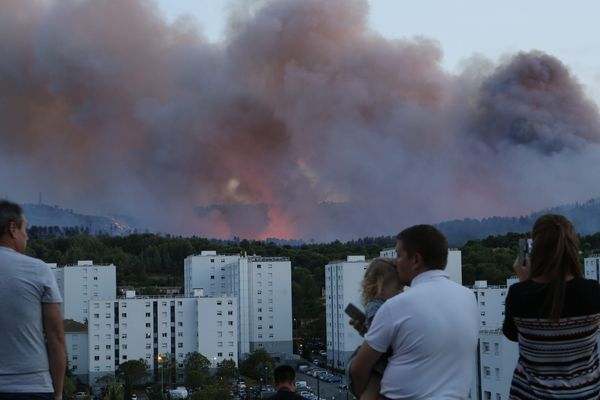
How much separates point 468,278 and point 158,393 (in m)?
18.1

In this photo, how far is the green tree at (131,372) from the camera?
2847 centimetres

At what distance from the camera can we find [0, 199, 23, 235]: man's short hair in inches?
108

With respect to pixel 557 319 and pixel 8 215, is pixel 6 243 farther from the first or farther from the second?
pixel 557 319

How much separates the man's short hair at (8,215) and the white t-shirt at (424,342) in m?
1.06

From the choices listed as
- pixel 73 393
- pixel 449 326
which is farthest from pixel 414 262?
pixel 73 393

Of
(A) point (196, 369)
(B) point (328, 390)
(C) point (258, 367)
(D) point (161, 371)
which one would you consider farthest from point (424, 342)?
(D) point (161, 371)

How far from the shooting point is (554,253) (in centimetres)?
253

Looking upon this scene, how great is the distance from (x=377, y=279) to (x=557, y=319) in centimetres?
50

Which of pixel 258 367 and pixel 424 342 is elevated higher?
pixel 424 342

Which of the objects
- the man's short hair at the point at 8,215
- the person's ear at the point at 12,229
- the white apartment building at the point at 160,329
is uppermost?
the man's short hair at the point at 8,215

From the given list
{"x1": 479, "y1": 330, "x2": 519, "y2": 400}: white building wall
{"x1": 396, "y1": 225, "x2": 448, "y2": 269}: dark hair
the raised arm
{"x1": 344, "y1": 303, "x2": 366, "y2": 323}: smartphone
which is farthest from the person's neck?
{"x1": 479, "y1": 330, "x2": 519, "y2": 400}: white building wall

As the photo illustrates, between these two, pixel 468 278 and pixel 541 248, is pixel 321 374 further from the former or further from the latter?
pixel 541 248

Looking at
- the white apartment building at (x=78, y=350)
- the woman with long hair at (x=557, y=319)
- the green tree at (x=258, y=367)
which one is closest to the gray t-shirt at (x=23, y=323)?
the woman with long hair at (x=557, y=319)

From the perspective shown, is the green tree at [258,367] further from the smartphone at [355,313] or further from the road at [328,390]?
the smartphone at [355,313]
